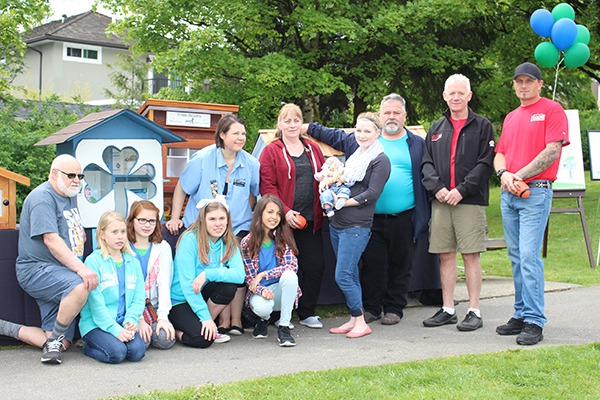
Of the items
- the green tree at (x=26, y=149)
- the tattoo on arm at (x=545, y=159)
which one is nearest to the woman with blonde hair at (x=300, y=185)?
the tattoo on arm at (x=545, y=159)

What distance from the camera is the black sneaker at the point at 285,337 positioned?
18.3ft

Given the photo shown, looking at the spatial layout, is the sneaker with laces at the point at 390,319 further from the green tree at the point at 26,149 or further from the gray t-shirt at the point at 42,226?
the green tree at the point at 26,149

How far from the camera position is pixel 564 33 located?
9570 millimetres

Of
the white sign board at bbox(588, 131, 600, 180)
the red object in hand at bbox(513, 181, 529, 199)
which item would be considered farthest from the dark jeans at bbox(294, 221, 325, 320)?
the white sign board at bbox(588, 131, 600, 180)

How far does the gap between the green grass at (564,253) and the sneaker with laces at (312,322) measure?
3588mm

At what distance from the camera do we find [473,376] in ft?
14.9

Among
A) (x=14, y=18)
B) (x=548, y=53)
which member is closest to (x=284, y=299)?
(x=548, y=53)

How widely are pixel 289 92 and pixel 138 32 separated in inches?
137

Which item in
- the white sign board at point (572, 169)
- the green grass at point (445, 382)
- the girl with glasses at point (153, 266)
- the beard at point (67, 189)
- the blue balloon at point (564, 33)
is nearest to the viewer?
the green grass at point (445, 382)

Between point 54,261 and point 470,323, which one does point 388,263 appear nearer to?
point 470,323

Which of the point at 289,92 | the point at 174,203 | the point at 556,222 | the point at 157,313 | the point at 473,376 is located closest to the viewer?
the point at 473,376

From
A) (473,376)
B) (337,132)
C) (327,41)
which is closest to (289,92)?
(327,41)

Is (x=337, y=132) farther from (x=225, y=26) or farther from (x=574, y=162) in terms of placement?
(x=225, y=26)

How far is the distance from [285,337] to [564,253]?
738cm
